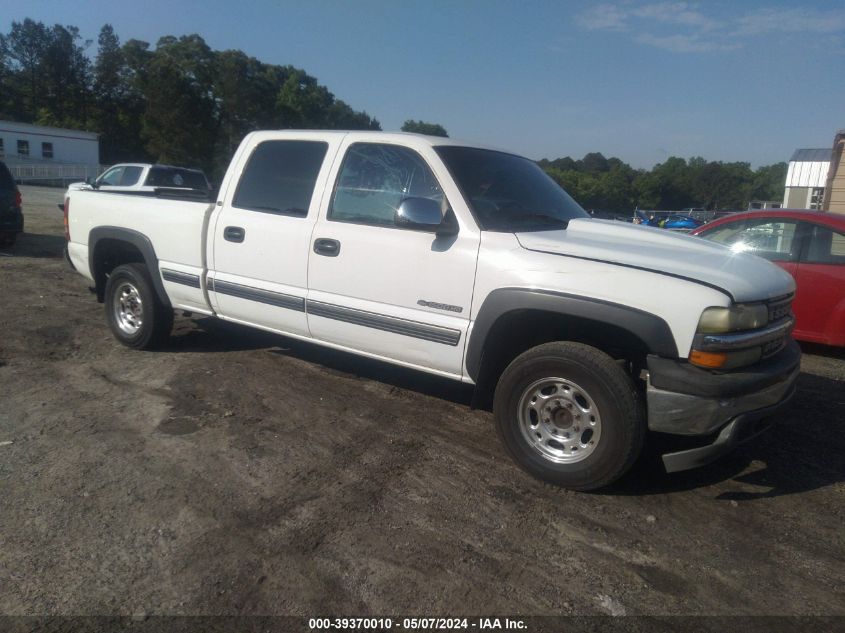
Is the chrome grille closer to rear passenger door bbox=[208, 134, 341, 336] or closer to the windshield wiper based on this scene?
the windshield wiper

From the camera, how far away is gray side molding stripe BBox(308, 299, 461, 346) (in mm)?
4043

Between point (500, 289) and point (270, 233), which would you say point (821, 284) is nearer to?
point (500, 289)

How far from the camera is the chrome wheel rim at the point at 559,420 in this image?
11.8 feet

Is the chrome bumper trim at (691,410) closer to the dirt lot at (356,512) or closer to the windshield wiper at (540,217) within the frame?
the dirt lot at (356,512)

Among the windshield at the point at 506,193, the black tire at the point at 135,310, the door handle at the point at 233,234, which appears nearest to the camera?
the windshield at the point at 506,193

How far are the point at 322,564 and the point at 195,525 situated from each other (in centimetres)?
74

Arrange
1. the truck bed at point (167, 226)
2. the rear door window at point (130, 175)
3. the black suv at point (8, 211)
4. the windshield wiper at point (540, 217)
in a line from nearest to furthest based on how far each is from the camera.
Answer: the windshield wiper at point (540, 217) → the truck bed at point (167, 226) → the black suv at point (8, 211) → the rear door window at point (130, 175)

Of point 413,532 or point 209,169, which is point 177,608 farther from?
point 209,169

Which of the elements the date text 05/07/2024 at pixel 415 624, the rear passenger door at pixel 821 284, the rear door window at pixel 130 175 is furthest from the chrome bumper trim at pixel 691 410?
the rear door window at pixel 130 175

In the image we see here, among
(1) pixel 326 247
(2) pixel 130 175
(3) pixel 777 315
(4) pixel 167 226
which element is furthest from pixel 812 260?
(2) pixel 130 175

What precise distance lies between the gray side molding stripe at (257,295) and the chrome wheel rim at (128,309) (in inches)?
47.5

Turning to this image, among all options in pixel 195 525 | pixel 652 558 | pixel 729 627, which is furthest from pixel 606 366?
pixel 195 525

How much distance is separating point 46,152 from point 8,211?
1579 inches

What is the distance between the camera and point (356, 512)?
3.38 meters
